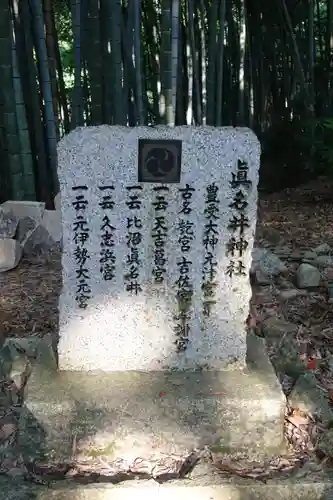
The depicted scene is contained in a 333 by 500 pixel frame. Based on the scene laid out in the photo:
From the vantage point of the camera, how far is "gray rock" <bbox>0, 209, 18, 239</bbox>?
3.29 metres

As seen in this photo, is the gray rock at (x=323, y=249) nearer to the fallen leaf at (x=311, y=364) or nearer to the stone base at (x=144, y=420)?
the fallen leaf at (x=311, y=364)

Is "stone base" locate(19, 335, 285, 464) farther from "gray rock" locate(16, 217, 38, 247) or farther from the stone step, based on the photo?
"gray rock" locate(16, 217, 38, 247)

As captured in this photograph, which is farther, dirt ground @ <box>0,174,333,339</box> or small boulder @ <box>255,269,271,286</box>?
small boulder @ <box>255,269,271,286</box>

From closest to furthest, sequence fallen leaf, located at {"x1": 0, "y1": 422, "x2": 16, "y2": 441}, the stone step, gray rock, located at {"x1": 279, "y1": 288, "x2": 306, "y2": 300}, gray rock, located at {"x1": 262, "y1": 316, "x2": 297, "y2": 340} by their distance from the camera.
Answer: the stone step < fallen leaf, located at {"x1": 0, "y1": 422, "x2": 16, "y2": 441} < gray rock, located at {"x1": 262, "y1": 316, "x2": 297, "y2": 340} < gray rock, located at {"x1": 279, "y1": 288, "x2": 306, "y2": 300}

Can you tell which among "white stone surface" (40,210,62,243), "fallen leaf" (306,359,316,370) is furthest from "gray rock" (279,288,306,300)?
"white stone surface" (40,210,62,243)

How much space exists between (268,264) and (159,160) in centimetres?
150

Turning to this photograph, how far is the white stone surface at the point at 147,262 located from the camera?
1770 mm

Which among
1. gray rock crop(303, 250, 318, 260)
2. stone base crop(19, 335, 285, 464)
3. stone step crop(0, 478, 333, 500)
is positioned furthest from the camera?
gray rock crop(303, 250, 318, 260)

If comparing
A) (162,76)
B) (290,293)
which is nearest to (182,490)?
(290,293)

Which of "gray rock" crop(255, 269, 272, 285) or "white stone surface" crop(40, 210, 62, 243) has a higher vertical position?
"white stone surface" crop(40, 210, 62, 243)

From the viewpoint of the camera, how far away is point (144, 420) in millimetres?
1836

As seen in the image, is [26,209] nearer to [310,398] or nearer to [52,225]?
[52,225]

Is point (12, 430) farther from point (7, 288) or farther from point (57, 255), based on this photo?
point (57, 255)

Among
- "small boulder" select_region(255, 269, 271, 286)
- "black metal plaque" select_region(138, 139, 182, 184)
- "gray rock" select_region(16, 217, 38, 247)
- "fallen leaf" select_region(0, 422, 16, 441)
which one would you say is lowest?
"fallen leaf" select_region(0, 422, 16, 441)
